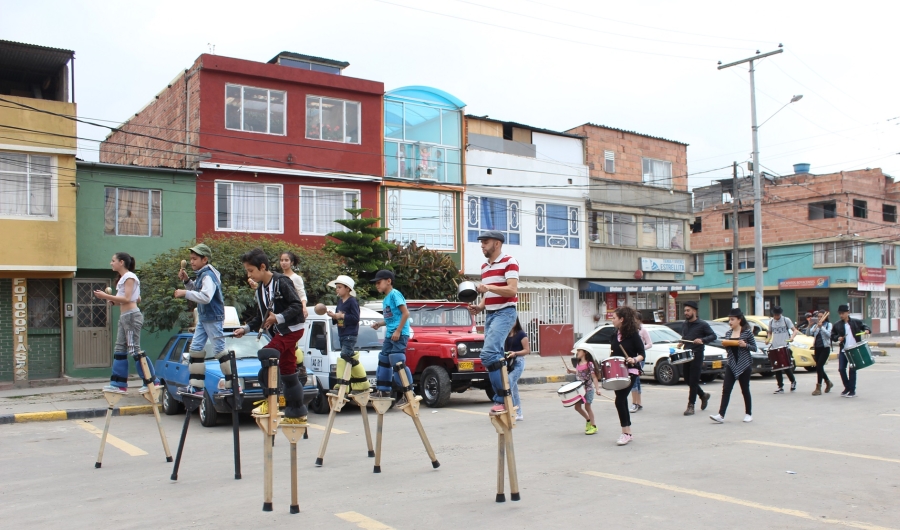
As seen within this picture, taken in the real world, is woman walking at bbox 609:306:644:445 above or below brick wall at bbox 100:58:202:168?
below

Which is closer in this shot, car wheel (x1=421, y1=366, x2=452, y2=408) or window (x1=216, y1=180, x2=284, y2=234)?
car wheel (x1=421, y1=366, x2=452, y2=408)

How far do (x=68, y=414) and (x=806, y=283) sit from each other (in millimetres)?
42178

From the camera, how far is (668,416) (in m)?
12.3

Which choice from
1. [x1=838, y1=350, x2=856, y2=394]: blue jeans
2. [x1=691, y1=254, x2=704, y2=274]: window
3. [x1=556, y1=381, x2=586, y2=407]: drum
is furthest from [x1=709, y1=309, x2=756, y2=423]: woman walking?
[x1=691, y1=254, x2=704, y2=274]: window

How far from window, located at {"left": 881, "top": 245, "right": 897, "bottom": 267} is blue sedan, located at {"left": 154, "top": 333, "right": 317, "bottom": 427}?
45228mm

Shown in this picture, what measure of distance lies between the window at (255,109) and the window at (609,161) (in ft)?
50.2

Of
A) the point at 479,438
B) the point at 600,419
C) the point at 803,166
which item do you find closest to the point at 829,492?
the point at 479,438

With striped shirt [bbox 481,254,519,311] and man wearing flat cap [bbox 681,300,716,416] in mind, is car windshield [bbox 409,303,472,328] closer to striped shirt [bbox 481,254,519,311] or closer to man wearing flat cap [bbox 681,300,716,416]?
man wearing flat cap [bbox 681,300,716,416]

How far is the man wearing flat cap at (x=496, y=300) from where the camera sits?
21.2ft

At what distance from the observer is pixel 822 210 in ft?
151

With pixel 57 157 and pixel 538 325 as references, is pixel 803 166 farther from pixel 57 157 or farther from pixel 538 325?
pixel 57 157

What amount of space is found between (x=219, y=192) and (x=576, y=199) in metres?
15.5

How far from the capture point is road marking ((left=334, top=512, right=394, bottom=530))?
18.9ft

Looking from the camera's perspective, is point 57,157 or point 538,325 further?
point 538,325
